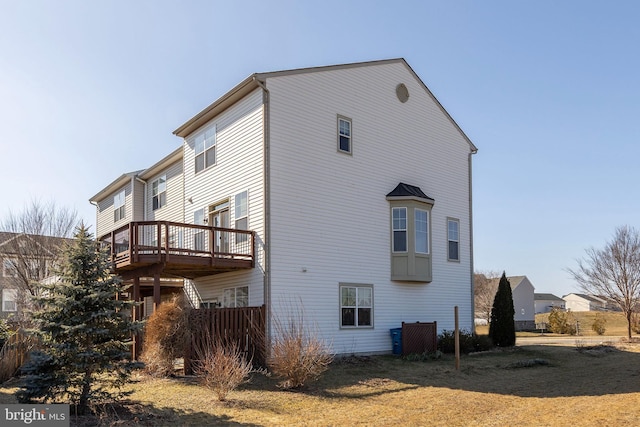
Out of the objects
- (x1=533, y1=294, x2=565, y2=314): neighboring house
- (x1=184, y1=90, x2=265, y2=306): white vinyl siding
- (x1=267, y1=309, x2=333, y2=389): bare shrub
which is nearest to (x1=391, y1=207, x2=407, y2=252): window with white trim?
(x1=184, y1=90, x2=265, y2=306): white vinyl siding

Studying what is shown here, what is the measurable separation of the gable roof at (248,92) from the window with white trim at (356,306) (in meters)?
7.01

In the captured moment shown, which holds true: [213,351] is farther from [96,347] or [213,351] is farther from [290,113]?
[290,113]

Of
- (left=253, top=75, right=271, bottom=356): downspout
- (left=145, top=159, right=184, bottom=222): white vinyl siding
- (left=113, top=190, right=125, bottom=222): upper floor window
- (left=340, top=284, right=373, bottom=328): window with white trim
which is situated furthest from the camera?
(left=113, top=190, right=125, bottom=222): upper floor window

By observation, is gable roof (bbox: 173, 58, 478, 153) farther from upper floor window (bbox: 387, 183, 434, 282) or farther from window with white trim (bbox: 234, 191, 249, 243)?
upper floor window (bbox: 387, 183, 434, 282)

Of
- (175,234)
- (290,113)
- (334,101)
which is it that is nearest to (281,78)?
(290,113)

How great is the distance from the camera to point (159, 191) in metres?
25.7

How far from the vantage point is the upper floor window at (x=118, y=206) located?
93.8 ft

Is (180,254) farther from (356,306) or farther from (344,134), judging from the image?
(344,134)

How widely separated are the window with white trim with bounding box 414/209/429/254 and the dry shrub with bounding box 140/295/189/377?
367 inches

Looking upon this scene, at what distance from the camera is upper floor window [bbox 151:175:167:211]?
25156mm

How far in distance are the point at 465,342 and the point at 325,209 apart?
731 centimetres

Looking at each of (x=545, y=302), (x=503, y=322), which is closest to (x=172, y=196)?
(x=503, y=322)

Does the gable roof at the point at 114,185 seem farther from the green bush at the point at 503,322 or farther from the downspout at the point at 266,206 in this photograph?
the green bush at the point at 503,322

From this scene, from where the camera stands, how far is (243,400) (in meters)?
11.7
